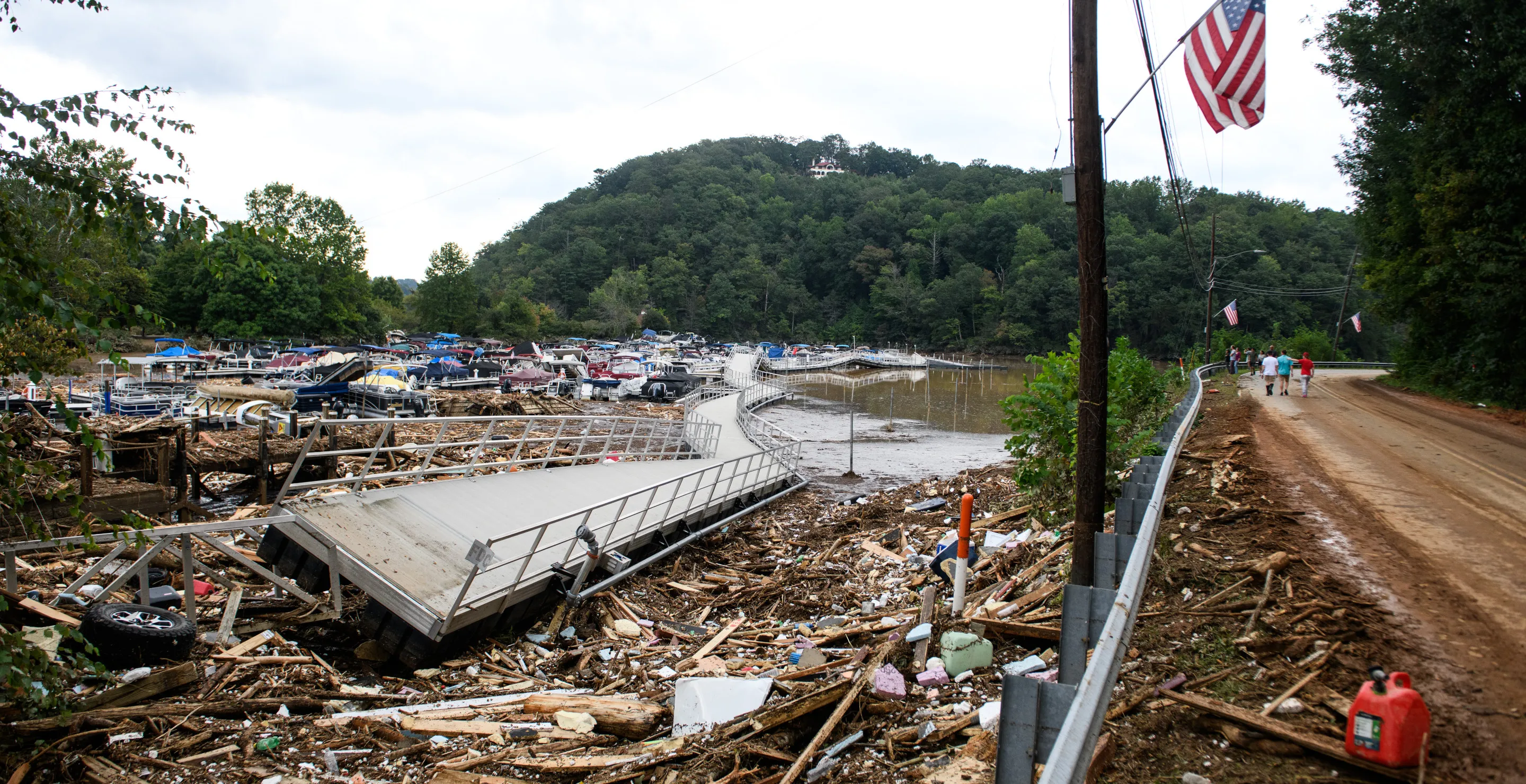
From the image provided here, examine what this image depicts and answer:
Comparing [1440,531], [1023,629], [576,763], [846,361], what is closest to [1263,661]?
[1023,629]

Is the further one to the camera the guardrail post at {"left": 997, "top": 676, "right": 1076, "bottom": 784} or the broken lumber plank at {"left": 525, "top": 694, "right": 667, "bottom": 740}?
the broken lumber plank at {"left": 525, "top": 694, "right": 667, "bottom": 740}

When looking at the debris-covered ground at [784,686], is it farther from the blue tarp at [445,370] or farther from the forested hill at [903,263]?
the forested hill at [903,263]

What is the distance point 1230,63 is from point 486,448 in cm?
1532

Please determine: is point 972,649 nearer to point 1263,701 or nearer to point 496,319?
point 1263,701

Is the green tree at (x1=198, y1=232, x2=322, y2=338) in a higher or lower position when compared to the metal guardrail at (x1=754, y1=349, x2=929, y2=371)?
higher

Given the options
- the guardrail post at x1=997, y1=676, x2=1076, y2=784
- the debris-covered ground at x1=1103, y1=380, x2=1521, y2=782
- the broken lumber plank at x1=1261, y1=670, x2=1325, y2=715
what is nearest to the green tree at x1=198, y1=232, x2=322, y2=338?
the debris-covered ground at x1=1103, y1=380, x2=1521, y2=782

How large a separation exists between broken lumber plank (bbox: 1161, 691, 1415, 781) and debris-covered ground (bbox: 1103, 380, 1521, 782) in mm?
42

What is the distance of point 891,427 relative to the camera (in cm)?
4178

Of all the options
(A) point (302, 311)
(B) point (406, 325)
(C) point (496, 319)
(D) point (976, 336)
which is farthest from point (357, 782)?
(D) point (976, 336)

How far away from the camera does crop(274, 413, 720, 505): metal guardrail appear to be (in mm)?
11164

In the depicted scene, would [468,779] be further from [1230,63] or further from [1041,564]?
[1230,63]

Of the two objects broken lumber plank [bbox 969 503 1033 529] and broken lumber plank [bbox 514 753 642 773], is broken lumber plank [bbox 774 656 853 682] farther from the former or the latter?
broken lumber plank [bbox 969 503 1033 529]

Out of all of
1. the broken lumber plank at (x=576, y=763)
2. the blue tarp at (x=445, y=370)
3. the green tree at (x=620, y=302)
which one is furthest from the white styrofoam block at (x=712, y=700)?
the green tree at (x=620, y=302)

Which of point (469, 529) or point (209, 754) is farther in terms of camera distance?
point (469, 529)
